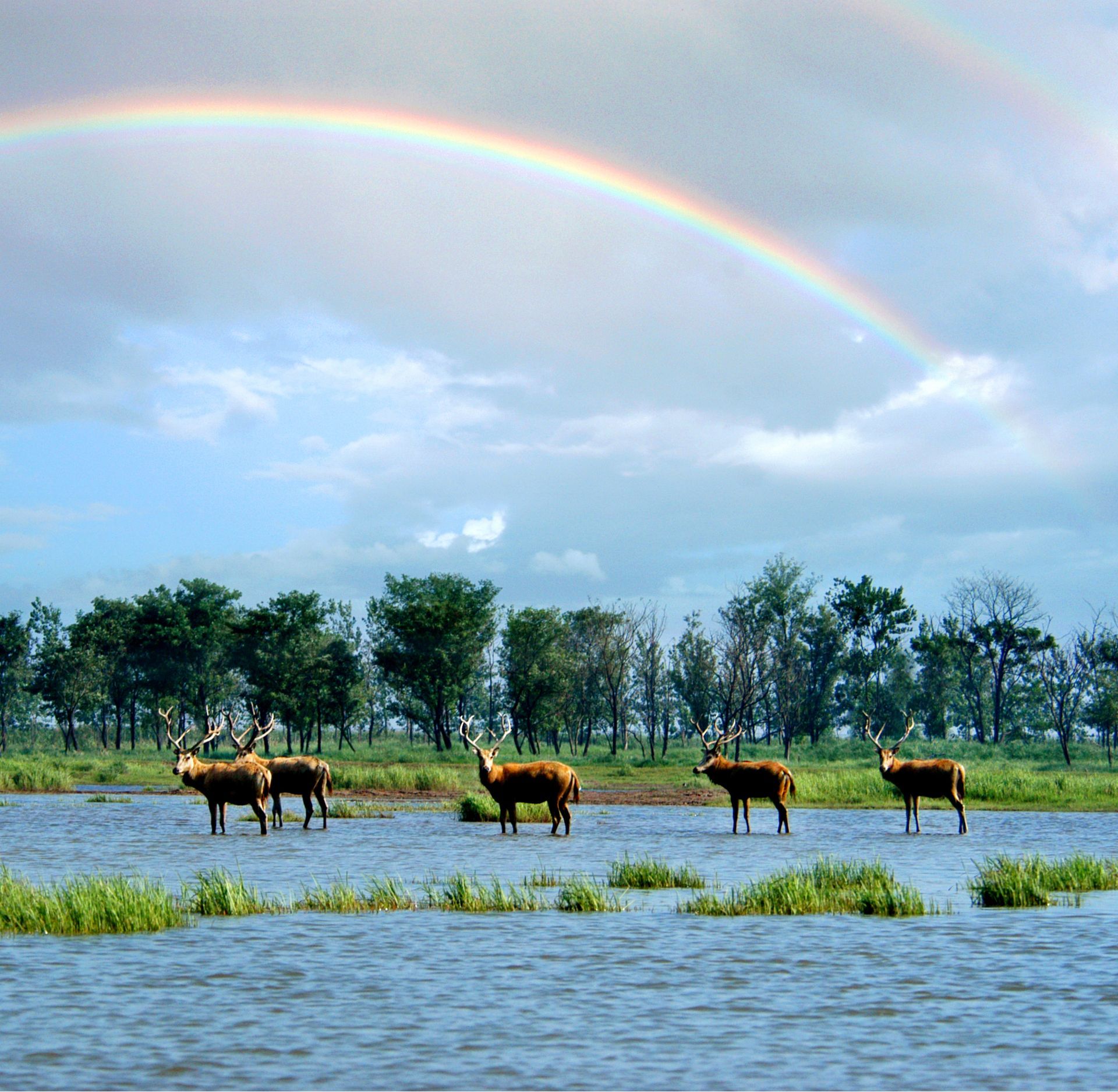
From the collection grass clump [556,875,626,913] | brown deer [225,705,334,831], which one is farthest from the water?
brown deer [225,705,334,831]

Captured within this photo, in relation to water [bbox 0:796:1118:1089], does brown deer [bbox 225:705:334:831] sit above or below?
above

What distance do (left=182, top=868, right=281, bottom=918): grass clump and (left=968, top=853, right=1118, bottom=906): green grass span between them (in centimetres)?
968

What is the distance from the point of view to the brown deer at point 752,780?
29.6m

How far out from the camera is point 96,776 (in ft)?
195

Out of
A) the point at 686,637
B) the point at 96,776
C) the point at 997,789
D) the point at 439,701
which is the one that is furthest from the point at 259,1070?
the point at 686,637

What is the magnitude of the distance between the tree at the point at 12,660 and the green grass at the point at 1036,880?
98.7 m

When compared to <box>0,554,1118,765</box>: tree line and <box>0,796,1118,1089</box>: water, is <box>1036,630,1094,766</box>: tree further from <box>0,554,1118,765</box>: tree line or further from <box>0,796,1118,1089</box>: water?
<box>0,796,1118,1089</box>: water

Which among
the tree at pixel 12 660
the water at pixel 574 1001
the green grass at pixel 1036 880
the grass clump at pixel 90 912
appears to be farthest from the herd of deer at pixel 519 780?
the tree at pixel 12 660

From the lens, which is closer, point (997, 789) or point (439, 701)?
point (997, 789)

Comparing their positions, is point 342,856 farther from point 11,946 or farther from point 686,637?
point 686,637

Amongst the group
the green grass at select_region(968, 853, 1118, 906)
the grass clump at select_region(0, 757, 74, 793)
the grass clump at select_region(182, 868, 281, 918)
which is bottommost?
the grass clump at select_region(0, 757, 74, 793)

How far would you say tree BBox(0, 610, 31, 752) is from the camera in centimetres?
10594

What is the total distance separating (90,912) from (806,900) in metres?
8.96

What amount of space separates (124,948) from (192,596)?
3835 inches
